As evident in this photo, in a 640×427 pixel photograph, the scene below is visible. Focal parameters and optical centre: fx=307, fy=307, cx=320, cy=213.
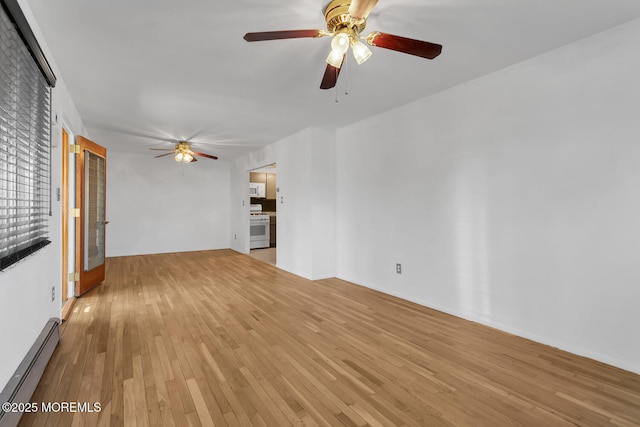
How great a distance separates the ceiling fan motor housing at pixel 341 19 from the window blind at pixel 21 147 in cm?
166

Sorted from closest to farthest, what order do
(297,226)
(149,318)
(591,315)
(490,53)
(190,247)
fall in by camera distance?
(591,315) < (490,53) < (149,318) < (297,226) < (190,247)

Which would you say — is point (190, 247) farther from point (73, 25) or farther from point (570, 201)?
point (570, 201)

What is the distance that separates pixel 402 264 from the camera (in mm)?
3848

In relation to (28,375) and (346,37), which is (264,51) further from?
(28,375)

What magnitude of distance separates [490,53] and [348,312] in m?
2.75

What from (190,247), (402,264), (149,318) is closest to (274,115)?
(402,264)

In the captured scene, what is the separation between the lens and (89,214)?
4199 millimetres

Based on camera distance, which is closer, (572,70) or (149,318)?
(572,70)

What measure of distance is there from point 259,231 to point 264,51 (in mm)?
6056

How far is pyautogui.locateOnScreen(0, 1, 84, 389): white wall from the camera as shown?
5.23ft

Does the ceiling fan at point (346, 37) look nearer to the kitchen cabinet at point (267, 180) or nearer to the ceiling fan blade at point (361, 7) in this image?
the ceiling fan blade at point (361, 7)

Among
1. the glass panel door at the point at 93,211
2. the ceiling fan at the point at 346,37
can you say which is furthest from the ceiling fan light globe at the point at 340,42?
the glass panel door at the point at 93,211

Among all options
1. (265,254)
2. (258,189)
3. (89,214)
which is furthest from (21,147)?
(258,189)

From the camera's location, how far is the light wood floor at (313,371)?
1.69 m
